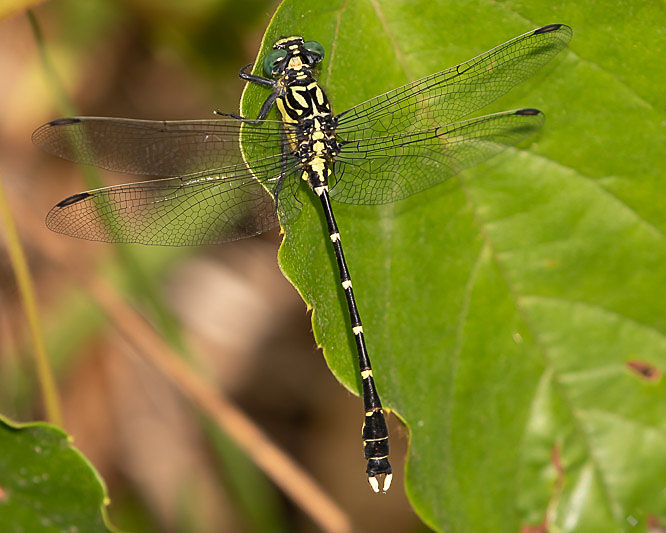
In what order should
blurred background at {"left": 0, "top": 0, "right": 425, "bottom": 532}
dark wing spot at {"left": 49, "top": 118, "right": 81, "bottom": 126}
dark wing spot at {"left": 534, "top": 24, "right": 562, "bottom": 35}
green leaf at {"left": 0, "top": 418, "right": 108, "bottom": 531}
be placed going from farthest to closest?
blurred background at {"left": 0, "top": 0, "right": 425, "bottom": 532}
dark wing spot at {"left": 49, "top": 118, "right": 81, "bottom": 126}
dark wing spot at {"left": 534, "top": 24, "right": 562, "bottom": 35}
green leaf at {"left": 0, "top": 418, "right": 108, "bottom": 531}

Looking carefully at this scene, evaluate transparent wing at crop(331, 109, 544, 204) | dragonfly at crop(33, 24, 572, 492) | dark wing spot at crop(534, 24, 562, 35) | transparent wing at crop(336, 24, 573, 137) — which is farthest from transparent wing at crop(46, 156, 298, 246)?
dark wing spot at crop(534, 24, 562, 35)

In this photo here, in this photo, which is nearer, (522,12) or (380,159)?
(522,12)

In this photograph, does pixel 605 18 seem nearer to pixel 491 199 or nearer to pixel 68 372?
pixel 491 199

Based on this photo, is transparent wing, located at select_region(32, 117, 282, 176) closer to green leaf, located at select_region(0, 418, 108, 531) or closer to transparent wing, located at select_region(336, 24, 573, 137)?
transparent wing, located at select_region(336, 24, 573, 137)

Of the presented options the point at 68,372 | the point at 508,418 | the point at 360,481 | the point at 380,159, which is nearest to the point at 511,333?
the point at 508,418

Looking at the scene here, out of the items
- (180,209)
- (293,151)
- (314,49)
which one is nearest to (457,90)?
(314,49)

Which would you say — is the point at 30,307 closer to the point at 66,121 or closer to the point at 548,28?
the point at 66,121

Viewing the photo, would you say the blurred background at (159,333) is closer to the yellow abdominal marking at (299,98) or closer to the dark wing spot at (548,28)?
the yellow abdominal marking at (299,98)
